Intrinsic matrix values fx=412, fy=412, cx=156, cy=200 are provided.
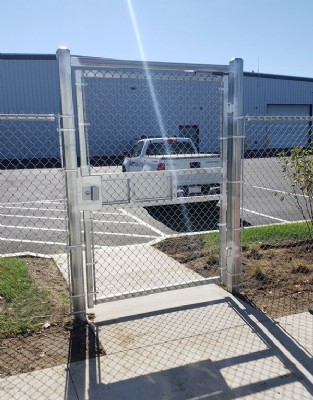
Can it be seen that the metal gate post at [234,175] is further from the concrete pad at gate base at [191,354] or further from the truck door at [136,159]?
the truck door at [136,159]

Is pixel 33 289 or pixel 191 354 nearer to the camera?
pixel 191 354

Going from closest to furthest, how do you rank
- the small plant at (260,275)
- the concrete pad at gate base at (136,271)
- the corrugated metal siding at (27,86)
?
the concrete pad at gate base at (136,271) → the small plant at (260,275) → the corrugated metal siding at (27,86)

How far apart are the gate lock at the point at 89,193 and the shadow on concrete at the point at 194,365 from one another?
1.16 meters

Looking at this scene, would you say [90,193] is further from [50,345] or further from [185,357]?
[185,357]

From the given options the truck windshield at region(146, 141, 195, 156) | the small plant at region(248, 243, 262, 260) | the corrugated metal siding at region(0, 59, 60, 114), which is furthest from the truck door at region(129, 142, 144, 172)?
the corrugated metal siding at region(0, 59, 60, 114)

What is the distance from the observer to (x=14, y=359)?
3.41 m

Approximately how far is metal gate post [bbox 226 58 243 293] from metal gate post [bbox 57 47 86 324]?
1703 mm

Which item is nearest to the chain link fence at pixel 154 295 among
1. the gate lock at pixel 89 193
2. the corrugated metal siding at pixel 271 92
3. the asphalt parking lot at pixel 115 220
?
the gate lock at pixel 89 193

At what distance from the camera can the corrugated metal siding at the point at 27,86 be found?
83.6 ft

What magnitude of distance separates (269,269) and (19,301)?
3147mm

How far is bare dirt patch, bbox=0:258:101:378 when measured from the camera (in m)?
3.35

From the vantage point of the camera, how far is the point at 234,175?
450 cm

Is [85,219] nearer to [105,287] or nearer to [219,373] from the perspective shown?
[105,287]

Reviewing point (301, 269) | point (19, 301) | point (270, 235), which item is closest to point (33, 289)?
point (19, 301)
